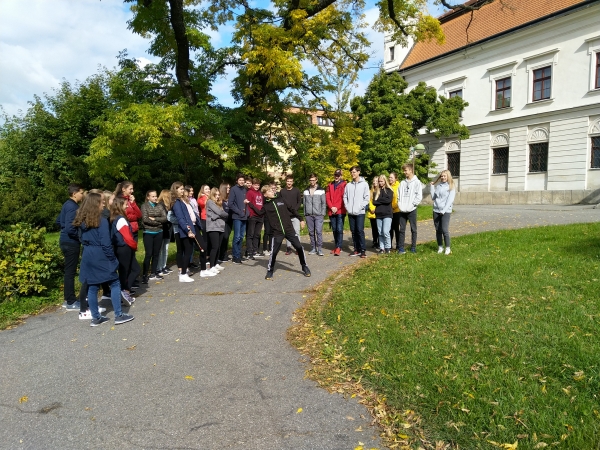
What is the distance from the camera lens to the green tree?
29.8 m

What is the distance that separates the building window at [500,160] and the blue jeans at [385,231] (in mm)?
25659

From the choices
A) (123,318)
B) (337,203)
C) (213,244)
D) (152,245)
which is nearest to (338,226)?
(337,203)

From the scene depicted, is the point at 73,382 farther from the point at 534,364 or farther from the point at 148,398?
the point at 534,364

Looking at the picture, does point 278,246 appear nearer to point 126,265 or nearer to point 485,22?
point 126,265

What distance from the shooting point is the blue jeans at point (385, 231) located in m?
9.82

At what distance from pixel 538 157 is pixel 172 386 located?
31.7 metres

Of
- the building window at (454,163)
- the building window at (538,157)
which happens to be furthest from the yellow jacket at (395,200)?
the building window at (454,163)

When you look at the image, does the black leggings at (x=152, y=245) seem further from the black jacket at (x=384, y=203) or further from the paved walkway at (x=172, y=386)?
the black jacket at (x=384, y=203)

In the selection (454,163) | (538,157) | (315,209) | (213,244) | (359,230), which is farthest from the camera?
(454,163)

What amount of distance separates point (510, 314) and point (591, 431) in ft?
7.73

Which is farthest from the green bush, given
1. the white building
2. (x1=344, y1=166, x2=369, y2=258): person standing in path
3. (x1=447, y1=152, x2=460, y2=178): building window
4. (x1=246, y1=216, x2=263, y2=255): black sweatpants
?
(x1=447, y1=152, x2=460, y2=178): building window

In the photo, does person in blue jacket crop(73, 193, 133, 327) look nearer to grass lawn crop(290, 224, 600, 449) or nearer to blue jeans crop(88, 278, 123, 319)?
blue jeans crop(88, 278, 123, 319)

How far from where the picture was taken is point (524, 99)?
30.4 metres

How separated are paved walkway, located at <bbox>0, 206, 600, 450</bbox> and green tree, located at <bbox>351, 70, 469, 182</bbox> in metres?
24.4
